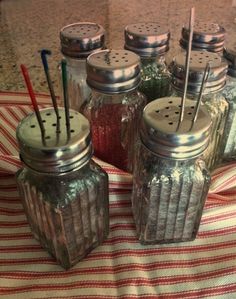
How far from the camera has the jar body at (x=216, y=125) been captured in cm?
52

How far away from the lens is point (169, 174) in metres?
0.45

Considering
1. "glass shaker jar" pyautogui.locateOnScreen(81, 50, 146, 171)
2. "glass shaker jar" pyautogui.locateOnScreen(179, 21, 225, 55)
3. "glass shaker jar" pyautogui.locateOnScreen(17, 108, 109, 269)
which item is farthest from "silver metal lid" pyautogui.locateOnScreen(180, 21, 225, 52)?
"glass shaker jar" pyautogui.locateOnScreen(17, 108, 109, 269)

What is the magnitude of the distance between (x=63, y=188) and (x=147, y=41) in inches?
9.2

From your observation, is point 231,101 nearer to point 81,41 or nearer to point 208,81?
point 208,81

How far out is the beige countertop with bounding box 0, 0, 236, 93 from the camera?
902 millimetres

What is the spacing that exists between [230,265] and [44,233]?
226 mm

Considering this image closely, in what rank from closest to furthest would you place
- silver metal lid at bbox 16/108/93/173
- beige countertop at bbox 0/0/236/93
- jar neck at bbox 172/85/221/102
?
silver metal lid at bbox 16/108/93/173, jar neck at bbox 172/85/221/102, beige countertop at bbox 0/0/236/93

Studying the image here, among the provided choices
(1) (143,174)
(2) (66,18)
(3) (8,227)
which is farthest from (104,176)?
(2) (66,18)

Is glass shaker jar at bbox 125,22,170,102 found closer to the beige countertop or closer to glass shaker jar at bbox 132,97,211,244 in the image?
glass shaker jar at bbox 132,97,211,244

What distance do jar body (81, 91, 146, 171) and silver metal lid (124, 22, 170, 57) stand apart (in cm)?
Answer: 6

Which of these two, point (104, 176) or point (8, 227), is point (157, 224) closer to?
point (104, 176)

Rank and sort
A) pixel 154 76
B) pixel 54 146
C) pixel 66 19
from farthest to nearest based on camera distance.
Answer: pixel 66 19 → pixel 154 76 → pixel 54 146

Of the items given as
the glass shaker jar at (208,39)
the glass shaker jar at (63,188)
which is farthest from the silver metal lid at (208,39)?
the glass shaker jar at (63,188)

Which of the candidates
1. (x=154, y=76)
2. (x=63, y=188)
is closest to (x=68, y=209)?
(x=63, y=188)
